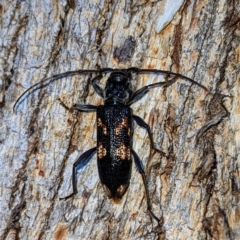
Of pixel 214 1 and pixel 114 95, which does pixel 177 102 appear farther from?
pixel 214 1

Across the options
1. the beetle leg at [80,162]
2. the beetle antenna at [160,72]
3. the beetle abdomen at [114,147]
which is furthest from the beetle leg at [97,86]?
the beetle leg at [80,162]

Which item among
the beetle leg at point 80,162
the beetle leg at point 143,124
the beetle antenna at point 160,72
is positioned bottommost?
the beetle leg at point 80,162

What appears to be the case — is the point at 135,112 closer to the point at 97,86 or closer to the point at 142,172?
the point at 97,86

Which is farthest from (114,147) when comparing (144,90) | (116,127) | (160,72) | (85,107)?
(160,72)

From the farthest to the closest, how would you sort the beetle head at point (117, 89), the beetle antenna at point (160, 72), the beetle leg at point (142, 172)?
the beetle head at point (117, 89), the beetle antenna at point (160, 72), the beetle leg at point (142, 172)

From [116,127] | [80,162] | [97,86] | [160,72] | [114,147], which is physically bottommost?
[80,162]

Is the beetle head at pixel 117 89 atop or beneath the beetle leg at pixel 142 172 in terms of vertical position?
atop

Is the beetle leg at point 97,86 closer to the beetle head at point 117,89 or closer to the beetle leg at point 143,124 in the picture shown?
the beetle head at point 117,89
